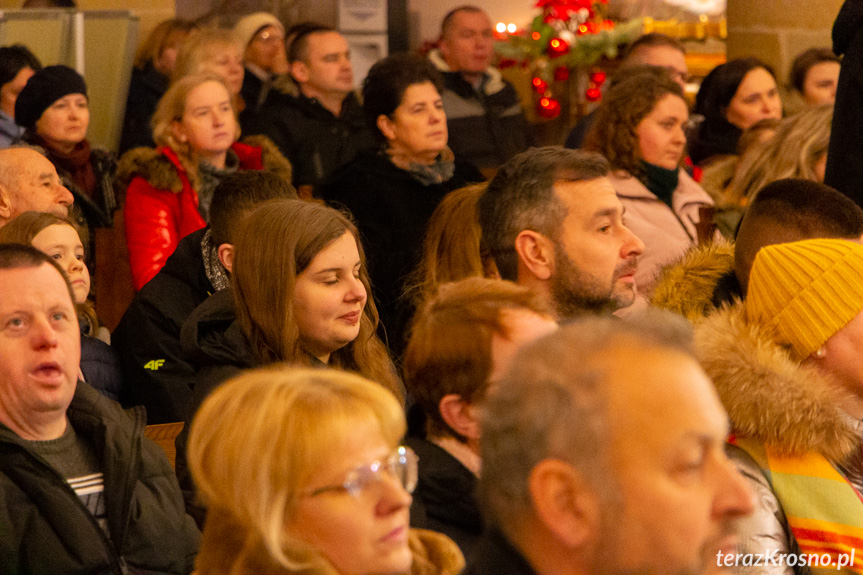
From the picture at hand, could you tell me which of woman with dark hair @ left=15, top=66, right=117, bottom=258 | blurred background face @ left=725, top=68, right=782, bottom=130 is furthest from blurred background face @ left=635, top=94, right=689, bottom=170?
woman with dark hair @ left=15, top=66, right=117, bottom=258

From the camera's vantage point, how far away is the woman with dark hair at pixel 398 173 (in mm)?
4988

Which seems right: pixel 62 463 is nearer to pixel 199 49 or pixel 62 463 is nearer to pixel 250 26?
pixel 199 49

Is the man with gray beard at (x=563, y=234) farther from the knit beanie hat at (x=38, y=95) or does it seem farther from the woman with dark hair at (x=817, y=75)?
the woman with dark hair at (x=817, y=75)

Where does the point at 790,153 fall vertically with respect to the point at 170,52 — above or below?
below

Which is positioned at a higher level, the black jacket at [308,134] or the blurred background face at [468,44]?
the blurred background face at [468,44]

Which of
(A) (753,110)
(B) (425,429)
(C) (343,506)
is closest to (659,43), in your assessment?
(A) (753,110)

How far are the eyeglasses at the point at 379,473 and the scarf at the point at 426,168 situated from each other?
334 cm

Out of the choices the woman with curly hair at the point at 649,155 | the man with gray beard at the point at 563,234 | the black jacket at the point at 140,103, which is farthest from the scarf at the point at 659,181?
the black jacket at the point at 140,103

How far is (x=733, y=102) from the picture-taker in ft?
23.0

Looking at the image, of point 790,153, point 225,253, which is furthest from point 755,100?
point 225,253

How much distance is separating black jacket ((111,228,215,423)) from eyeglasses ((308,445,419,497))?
2.31m

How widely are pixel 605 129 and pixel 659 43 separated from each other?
2.01 metres

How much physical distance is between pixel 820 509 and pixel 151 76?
585cm

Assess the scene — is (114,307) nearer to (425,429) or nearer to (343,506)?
(425,429)
